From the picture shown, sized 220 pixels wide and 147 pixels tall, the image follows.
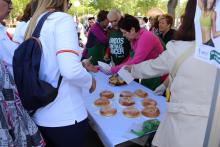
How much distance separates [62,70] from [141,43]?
1.49 metres

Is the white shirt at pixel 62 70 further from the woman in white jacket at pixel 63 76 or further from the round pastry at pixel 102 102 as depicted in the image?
the round pastry at pixel 102 102

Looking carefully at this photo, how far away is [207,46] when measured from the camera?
78cm

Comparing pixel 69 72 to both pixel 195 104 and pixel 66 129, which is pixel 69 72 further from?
pixel 195 104

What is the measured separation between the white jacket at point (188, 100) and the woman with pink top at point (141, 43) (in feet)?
4.50

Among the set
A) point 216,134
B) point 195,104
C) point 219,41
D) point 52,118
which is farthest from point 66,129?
point 219,41

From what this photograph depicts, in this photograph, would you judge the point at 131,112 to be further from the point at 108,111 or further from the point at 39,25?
the point at 39,25

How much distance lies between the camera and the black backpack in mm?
1344

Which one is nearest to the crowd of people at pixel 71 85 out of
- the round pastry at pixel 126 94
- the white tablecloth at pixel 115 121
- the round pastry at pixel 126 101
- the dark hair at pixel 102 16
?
the white tablecloth at pixel 115 121

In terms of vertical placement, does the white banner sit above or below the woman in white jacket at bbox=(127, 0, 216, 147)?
above

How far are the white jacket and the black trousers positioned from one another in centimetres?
50

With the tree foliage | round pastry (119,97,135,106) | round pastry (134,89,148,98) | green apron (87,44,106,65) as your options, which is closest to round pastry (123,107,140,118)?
round pastry (119,97,135,106)

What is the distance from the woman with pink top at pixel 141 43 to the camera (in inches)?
104

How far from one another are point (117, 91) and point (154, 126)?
33.2 inches

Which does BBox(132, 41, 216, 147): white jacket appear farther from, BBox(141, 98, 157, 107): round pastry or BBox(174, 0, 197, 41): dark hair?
BBox(141, 98, 157, 107): round pastry
